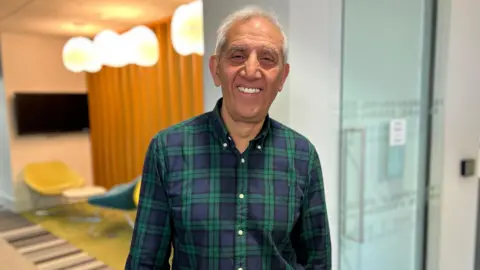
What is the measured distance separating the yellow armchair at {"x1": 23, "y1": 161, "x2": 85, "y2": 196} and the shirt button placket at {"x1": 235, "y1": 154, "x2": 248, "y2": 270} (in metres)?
4.69

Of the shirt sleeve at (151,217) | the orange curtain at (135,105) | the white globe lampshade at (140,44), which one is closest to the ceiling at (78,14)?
the orange curtain at (135,105)

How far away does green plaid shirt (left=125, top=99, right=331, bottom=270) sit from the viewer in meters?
1.01

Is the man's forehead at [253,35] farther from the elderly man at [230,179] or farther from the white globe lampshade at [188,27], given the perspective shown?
the white globe lampshade at [188,27]

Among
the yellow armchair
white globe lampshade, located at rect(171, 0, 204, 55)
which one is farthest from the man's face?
the yellow armchair

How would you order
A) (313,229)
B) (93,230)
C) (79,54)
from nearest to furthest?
(313,229) → (79,54) → (93,230)

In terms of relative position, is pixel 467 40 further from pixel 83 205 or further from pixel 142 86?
pixel 83 205

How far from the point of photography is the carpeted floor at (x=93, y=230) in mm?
3895

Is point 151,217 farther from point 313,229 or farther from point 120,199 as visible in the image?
point 120,199

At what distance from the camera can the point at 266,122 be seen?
1113mm

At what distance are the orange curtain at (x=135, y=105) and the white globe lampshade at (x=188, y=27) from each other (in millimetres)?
1486

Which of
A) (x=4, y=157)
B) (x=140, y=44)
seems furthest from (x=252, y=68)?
(x=4, y=157)

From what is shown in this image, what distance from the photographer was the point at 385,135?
2.24m

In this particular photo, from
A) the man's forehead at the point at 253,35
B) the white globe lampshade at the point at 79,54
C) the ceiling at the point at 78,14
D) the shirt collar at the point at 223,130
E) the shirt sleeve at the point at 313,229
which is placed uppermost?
the ceiling at the point at 78,14

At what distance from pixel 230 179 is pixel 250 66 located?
1.03 ft
